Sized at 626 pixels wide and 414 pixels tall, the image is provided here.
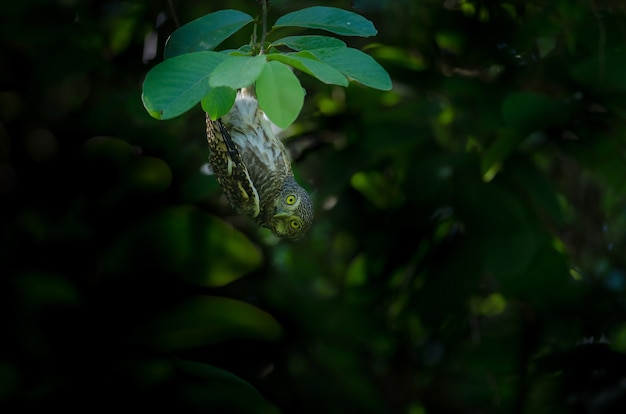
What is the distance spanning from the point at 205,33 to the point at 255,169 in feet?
1.02

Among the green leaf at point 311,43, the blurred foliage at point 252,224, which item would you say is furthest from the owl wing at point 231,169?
the blurred foliage at point 252,224

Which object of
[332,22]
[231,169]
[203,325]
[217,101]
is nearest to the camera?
[217,101]

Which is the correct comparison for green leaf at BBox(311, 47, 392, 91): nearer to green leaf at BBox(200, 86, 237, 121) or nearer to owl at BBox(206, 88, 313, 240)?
green leaf at BBox(200, 86, 237, 121)

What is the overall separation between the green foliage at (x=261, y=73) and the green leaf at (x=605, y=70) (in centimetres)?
84

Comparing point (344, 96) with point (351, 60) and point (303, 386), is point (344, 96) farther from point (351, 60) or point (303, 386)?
point (351, 60)

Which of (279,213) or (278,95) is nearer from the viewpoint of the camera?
(278,95)

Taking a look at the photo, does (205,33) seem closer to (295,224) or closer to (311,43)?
(311,43)

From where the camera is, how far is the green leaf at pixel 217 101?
0.85 meters

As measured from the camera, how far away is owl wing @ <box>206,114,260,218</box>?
1109 mm

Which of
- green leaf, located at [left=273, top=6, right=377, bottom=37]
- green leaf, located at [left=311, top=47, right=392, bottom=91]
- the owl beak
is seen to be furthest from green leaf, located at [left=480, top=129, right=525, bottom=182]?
green leaf, located at [left=311, top=47, right=392, bottom=91]

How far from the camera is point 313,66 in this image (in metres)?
0.77

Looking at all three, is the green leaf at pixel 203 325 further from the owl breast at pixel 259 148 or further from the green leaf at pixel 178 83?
the green leaf at pixel 178 83

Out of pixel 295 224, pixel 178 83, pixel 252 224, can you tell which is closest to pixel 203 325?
pixel 252 224

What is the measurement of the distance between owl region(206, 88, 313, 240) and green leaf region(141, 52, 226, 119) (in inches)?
10.3
